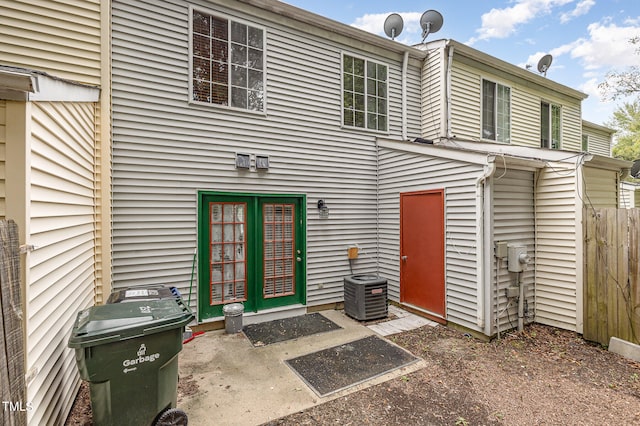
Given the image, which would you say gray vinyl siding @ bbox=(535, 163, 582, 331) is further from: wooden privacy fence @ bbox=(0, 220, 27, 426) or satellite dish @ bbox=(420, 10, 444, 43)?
wooden privacy fence @ bbox=(0, 220, 27, 426)

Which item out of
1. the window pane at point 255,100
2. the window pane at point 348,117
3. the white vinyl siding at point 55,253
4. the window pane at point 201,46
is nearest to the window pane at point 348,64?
the window pane at point 348,117

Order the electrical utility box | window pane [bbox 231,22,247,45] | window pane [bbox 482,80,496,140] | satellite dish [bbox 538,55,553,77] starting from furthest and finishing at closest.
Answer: satellite dish [bbox 538,55,553,77] < window pane [bbox 482,80,496,140] < window pane [bbox 231,22,247,45] < the electrical utility box

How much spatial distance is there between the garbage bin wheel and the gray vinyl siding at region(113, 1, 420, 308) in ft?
7.91

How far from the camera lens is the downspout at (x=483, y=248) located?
448 centimetres

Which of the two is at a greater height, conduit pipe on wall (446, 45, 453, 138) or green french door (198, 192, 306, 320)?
conduit pipe on wall (446, 45, 453, 138)

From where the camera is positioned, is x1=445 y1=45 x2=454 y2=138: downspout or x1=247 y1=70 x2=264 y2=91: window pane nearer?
x1=247 y1=70 x2=264 y2=91: window pane

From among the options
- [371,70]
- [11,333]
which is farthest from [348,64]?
[11,333]

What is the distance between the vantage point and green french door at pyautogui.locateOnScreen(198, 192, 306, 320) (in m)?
4.96

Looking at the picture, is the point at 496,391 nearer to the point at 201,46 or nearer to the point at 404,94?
the point at 404,94

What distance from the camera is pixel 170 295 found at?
333 centimetres

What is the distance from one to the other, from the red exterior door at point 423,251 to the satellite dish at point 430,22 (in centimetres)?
484

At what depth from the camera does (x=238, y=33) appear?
206 inches

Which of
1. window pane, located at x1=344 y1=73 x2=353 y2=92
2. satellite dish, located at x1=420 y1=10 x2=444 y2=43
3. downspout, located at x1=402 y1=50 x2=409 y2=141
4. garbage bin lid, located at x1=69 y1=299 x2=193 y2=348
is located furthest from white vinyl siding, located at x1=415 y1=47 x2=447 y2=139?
garbage bin lid, located at x1=69 y1=299 x2=193 y2=348

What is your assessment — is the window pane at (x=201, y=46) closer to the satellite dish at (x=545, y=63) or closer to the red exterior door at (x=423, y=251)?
the red exterior door at (x=423, y=251)
